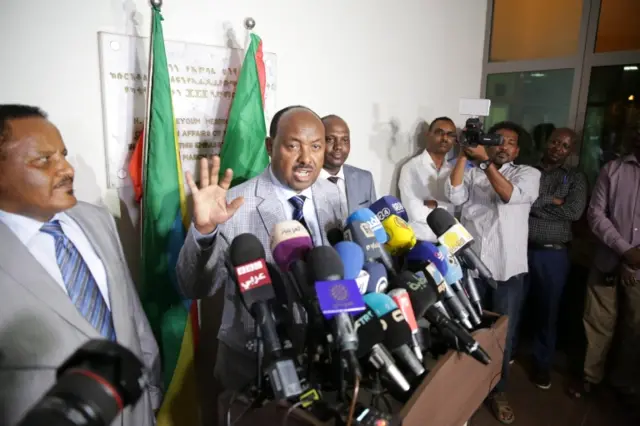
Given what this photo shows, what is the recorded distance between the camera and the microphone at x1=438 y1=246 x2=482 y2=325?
124cm

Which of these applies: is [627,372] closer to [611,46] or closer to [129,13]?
[611,46]

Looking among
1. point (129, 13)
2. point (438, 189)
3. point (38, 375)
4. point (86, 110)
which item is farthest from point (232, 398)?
point (438, 189)

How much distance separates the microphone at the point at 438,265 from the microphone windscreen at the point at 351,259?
22cm

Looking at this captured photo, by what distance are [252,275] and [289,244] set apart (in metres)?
0.16

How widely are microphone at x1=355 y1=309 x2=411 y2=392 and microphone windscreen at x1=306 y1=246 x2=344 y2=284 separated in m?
0.11

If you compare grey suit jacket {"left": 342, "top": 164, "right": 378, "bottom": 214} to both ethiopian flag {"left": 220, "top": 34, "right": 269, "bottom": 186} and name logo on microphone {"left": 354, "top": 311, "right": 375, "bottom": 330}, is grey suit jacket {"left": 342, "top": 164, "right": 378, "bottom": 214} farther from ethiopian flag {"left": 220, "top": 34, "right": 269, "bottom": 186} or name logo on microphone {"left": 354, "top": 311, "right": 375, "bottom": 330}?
name logo on microphone {"left": 354, "top": 311, "right": 375, "bottom": 330}

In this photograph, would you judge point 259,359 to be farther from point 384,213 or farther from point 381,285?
point 384,213

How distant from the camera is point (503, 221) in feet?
7.72

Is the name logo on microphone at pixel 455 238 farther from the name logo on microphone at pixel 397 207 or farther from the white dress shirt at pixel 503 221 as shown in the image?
the white dress shirt at pixel 503 221

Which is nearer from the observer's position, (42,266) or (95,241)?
(42,266)

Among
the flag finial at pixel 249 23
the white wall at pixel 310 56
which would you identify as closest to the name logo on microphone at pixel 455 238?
the white wall at pixel 310 56

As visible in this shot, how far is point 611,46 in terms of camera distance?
2.91m

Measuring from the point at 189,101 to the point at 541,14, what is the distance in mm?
2925

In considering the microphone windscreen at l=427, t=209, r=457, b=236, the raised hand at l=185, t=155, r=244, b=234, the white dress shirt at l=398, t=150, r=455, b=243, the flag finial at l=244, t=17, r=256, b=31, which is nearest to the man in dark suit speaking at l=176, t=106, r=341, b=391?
the raised hand at l=185, t=155, r=244, b=234
